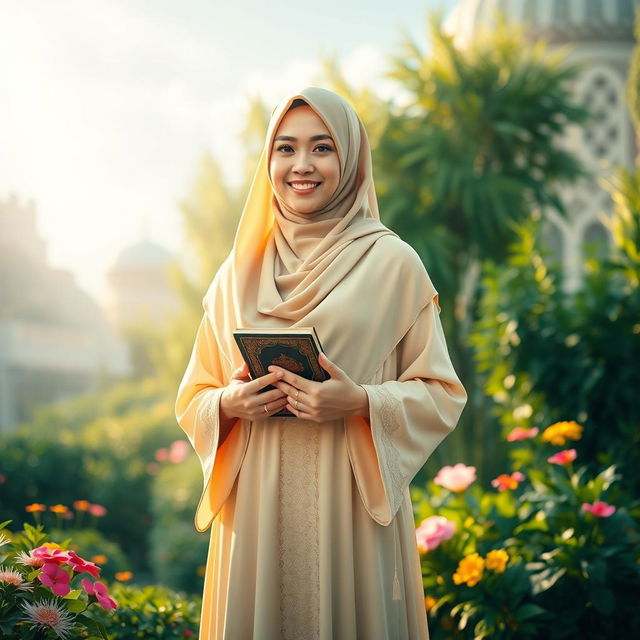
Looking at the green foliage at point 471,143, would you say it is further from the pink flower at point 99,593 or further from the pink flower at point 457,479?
the pink flower at point 99,593

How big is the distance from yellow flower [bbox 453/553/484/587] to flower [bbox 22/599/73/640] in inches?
55.7

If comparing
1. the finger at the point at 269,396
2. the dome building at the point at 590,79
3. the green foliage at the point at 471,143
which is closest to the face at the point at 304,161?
the finger at the point at 269,396

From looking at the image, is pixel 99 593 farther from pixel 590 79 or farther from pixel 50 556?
pixel 590 79

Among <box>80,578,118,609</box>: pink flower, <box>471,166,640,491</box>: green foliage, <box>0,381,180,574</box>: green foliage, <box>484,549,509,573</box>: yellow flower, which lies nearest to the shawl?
<box>80,578,118,609</box>: pink flower

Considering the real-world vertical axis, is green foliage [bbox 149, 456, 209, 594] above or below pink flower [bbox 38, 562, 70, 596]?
below

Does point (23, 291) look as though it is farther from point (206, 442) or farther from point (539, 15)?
point (206, 442)

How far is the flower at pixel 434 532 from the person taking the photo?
9.78 feet

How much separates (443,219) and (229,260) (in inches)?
285

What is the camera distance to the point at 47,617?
1.91 metres

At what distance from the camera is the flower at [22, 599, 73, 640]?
190 centimetres

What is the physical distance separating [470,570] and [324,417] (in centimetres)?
134

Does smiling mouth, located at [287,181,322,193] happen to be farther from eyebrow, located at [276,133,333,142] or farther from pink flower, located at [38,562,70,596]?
pink flower, located at [38,562,70,596]

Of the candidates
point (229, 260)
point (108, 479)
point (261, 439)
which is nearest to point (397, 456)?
point (261, 439)

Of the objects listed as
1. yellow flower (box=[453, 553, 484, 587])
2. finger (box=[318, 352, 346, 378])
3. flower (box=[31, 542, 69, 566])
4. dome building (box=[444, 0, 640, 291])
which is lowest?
yellow flower (box=[453, 553, 484, 587])
